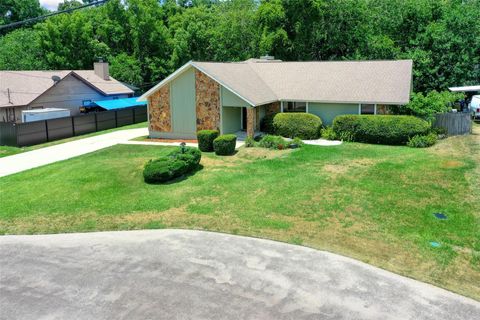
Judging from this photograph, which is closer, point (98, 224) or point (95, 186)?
point (98, 224)

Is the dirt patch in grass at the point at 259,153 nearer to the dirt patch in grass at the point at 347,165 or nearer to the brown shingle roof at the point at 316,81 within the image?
the brown shingle roof at the point at 316,81

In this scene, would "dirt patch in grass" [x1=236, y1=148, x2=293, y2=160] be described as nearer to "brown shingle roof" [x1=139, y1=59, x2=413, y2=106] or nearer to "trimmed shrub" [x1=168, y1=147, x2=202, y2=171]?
"brown shingle roof" [x1=139, y1=59, x2=413, y2=106]

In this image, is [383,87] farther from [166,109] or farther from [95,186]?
[95,186]

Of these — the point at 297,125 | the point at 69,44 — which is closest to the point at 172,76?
the point at 297,125

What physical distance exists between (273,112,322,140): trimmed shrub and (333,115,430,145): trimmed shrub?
1260 millimetres

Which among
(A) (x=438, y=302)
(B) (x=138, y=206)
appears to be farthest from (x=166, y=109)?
(A) (x=438, y=302)

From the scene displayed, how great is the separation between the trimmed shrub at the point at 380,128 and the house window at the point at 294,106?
3.15 meters

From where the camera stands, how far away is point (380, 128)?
2425 cm

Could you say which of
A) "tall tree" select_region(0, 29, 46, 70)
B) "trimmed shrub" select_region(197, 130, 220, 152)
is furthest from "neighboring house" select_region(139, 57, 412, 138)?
"tall tree" select_region(0, 29, 46, 70)

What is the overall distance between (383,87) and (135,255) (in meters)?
20.5

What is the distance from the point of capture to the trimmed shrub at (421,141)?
76.2ft

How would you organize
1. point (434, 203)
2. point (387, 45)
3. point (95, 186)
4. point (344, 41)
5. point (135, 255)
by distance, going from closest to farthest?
point (135, 255) < point (434, 203) < point (95, 186) < point (387, 45) < point (344, 41)

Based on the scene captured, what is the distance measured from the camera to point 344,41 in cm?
4562

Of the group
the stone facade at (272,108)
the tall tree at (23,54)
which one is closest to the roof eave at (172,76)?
the stone facade at (272,108)
